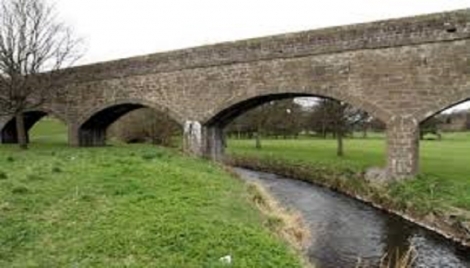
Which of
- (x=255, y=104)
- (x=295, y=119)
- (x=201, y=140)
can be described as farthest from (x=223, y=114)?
(x=295, y=119)

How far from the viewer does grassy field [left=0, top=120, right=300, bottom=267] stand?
10391 mm

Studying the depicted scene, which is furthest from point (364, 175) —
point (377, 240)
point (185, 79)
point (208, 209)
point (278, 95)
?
point (208, 209)

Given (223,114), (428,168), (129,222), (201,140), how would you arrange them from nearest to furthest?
(129,222) < (428,168) < (223,114) < (201,140)

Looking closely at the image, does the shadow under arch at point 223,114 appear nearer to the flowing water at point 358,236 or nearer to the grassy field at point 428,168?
the grassy field at point 428,168

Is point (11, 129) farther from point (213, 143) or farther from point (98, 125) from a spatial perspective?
point (213, 143)

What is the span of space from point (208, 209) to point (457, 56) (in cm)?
1334

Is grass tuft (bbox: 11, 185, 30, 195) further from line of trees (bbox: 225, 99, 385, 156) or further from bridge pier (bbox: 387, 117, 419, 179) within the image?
line of trees (bbox: 225, 99, 385, 156)

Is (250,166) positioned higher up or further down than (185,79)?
further down

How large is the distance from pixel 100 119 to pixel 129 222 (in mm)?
28756

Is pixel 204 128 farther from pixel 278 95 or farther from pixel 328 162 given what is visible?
pixel 328 162

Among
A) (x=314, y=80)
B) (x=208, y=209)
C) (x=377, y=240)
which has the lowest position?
(x=377, y=240)

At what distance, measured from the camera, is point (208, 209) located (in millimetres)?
14336

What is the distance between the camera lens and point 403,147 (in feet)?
78.6

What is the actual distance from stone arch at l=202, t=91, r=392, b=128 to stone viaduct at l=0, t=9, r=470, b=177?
4cm
